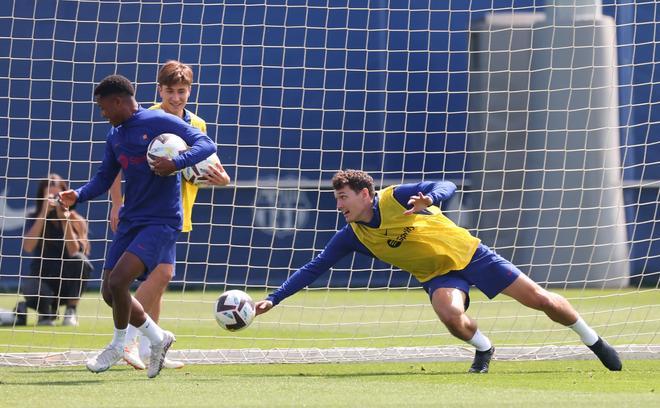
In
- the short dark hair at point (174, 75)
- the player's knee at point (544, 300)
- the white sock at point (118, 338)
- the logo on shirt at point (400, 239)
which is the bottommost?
the white sock at point (118, 338)

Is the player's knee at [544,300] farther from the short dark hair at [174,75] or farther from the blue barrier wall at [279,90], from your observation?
the blue barrier wall at [279,90]

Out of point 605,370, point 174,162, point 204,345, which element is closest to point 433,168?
point 204,345

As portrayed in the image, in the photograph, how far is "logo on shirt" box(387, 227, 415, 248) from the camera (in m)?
7.77

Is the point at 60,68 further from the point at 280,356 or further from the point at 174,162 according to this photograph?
the point at 174,162

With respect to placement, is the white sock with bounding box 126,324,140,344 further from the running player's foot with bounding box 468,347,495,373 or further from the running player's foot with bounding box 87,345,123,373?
the running player's foot with bounding box 468,347,495,373

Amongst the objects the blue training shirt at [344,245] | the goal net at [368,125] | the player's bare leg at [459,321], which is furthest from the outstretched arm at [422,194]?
the goal net at [368,125]

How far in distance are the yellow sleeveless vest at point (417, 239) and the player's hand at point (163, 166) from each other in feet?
4.36

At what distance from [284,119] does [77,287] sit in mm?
3605

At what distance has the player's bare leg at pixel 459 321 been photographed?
7.62m

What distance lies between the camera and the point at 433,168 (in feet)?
48.0

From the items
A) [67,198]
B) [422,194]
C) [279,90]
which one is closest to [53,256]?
[279,90]

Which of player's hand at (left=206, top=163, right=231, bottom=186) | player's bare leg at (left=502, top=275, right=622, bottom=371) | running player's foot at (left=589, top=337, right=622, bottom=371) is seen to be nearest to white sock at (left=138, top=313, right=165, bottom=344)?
player's hand at (left=206, top=163, right=231, bottom=186)

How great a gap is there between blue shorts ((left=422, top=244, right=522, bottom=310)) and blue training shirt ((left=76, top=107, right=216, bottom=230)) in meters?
1.75

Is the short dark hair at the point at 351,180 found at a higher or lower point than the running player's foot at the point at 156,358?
higher
